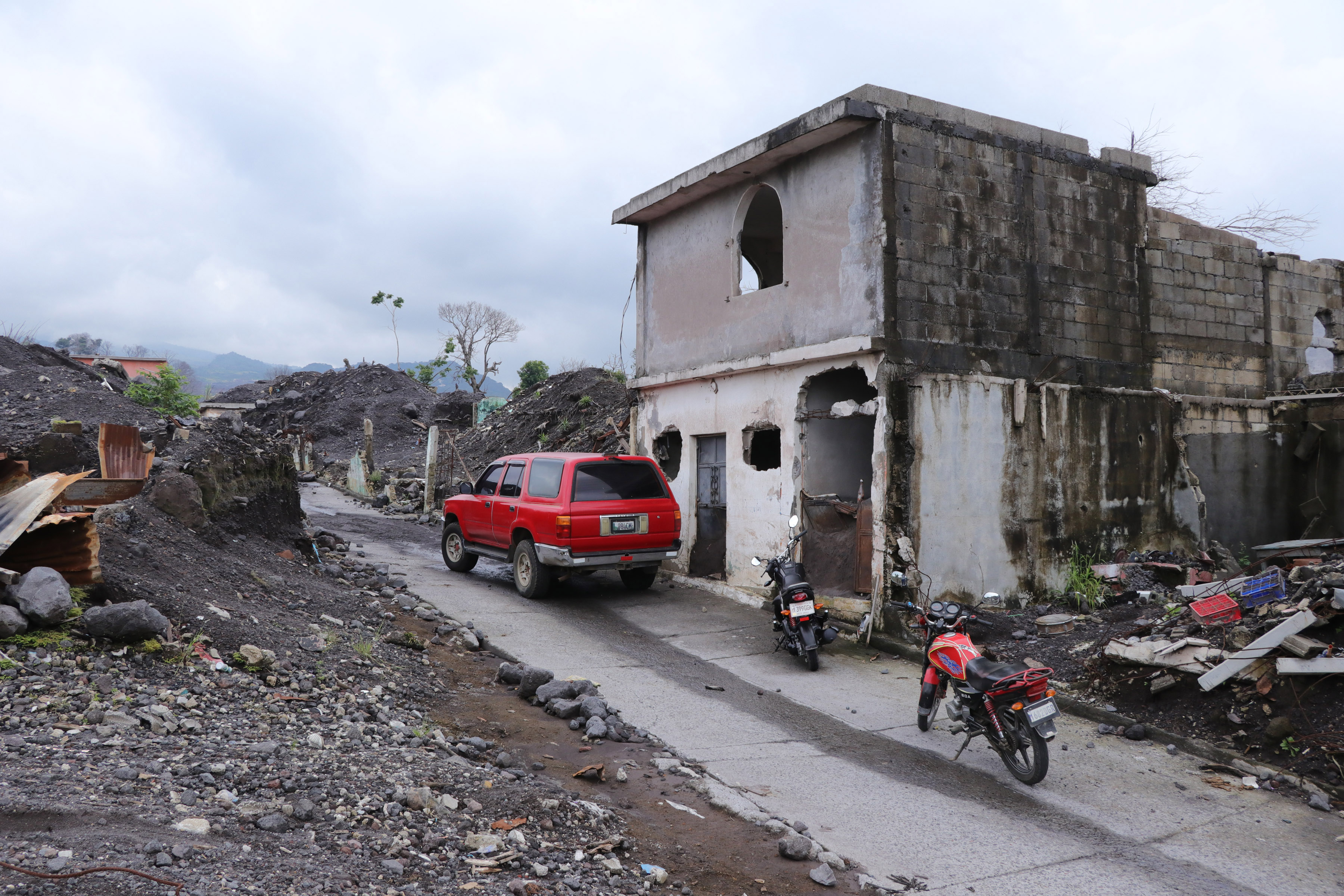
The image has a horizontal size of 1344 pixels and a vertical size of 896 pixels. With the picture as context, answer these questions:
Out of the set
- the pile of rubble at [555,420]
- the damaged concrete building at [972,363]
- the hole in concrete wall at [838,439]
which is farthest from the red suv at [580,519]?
the pile of rubble at [555,420]

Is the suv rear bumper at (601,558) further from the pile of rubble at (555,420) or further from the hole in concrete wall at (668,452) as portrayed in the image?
the pile of rubble at (555,420)

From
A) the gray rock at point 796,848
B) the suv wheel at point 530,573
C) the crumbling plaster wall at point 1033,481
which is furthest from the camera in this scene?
the suv wheel at point 530,573

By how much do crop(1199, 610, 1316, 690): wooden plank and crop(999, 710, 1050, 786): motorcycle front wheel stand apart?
190cm

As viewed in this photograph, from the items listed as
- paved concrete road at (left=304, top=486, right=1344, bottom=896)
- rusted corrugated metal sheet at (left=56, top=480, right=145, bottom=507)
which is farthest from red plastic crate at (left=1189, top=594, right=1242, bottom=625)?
rusted corrugated metal sheet at (left=56, top=480, right=145, bottom=507)

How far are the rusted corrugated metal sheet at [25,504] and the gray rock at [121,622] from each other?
2.40ft

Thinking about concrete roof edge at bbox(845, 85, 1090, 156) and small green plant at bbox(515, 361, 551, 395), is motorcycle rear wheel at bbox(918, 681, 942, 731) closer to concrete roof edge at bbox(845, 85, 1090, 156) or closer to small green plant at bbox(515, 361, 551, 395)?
concrete roof edge at bbox(845, 85, 1090, 156)

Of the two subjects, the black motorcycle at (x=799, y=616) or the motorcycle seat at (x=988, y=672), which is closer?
the motorcycle seat at (x=988, y=672)

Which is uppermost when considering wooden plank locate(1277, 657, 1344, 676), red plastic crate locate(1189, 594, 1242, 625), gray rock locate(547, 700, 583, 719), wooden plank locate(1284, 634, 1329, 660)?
red plastic crate locate(1189, 594, 1242, 625)

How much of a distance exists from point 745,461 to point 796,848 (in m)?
7.81

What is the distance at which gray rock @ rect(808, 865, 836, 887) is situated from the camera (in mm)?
4344

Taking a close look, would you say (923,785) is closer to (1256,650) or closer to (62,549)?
(1256,650)

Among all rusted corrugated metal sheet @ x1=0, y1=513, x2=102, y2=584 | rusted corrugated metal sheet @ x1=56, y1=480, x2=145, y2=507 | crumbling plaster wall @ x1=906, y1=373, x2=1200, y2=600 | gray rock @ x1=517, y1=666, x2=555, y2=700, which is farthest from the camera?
crumbling plaster wall @ x1=906, y1=373, x2=1200, y2=600

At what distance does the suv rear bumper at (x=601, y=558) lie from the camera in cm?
1102

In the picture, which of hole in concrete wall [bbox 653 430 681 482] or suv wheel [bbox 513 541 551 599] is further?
hole in concrete wall [bbox 653 430 681 482]
